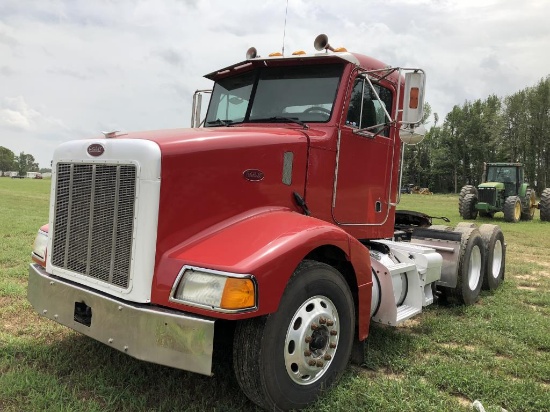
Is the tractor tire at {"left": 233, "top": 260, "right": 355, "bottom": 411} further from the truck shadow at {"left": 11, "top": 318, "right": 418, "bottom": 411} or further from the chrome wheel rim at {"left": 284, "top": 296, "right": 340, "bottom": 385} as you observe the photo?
the truck shadow at {"left": 11, "top": 318, "right": 418, "bottom": 411}

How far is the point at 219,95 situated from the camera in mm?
4871

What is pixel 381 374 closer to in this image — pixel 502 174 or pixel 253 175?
pixel 253 175

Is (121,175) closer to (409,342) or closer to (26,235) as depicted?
(409,342)

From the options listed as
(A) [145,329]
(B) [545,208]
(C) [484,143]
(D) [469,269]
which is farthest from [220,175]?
(C) [484,143]

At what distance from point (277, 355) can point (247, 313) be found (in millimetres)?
439

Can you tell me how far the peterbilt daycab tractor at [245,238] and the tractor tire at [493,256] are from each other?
279 centimetres

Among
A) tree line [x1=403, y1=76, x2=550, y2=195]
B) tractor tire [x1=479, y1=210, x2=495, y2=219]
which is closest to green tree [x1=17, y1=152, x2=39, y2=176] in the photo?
tree line [x1=403, y1=76, x2=550, y2=195]

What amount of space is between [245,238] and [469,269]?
406 centimetres

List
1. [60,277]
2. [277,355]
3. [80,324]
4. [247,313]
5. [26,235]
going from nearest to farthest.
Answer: [247,313]
[277,355]
[80,324]
[60,277]
[26,235]

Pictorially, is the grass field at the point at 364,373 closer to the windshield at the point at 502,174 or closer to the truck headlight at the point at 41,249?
the truck headlight at the point at 41,249

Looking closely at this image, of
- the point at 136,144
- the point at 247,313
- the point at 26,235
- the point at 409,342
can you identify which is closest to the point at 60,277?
the point at 136,144

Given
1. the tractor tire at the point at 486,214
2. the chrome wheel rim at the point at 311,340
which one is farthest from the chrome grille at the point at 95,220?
the tractor tire at the point at 486,214

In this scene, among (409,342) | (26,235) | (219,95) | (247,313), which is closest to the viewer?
(247,313)

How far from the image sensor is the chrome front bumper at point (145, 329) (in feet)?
8.48
